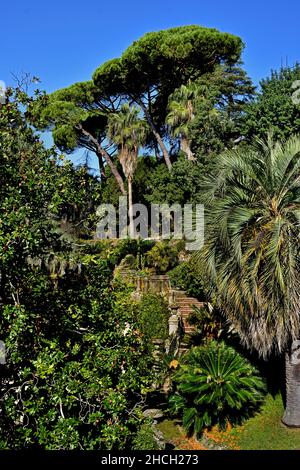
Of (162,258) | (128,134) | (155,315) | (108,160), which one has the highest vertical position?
(128,134)

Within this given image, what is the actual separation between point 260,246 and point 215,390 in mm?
3586

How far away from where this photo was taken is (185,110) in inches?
1085

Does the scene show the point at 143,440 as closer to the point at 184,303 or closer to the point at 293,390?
the point at 293,390

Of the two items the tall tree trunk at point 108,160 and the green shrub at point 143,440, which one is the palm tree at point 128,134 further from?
the green shrub at point 143,440

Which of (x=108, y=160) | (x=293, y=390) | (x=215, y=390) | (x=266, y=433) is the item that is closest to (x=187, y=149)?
(x=108, y=160)

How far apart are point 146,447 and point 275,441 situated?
370cm

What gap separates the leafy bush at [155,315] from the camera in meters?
15.5

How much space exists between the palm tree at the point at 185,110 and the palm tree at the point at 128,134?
252 centimetres

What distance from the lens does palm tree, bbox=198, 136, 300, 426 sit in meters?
9.15

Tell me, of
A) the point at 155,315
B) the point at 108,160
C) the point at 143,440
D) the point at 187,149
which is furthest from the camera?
the point at 108,160

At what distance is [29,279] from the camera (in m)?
6.83

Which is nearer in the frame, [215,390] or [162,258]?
[215,390]
